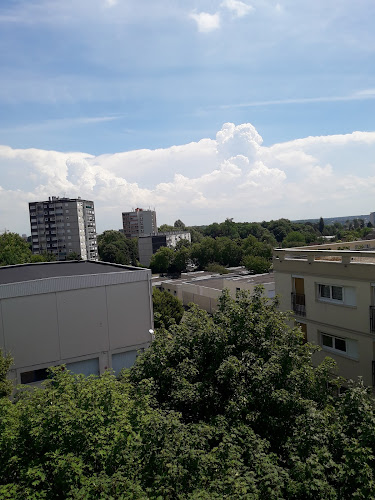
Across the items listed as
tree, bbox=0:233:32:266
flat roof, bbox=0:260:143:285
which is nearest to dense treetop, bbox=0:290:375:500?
flat roof, bbox=0:260:143:285

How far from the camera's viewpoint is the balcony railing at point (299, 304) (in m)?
17.0

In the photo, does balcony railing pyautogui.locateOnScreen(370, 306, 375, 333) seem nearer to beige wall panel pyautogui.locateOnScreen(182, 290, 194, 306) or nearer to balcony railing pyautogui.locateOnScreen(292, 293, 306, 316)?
balcony railing pyautogui.locateOnScreen(292, 293, 306, 316)

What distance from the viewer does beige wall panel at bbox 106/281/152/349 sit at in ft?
74.5

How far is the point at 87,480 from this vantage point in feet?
21.4

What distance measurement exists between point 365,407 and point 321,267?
8566 millimetres

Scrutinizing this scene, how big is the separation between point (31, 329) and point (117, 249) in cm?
10738

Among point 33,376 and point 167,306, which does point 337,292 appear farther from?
point 167,306

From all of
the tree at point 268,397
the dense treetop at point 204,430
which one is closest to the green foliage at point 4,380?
the dense treetop at point 204,430

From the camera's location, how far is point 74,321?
21578mm

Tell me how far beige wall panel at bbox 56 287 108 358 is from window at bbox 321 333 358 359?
1219 centimetres

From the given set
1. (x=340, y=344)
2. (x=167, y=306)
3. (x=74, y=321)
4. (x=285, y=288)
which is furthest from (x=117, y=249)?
(x=340, y=344)

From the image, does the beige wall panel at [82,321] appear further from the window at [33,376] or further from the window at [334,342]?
the window at [334,342]

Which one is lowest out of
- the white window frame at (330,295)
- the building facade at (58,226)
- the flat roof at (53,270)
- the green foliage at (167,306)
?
the green foliage at (167,306)

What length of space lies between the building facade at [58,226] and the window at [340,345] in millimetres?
116880
